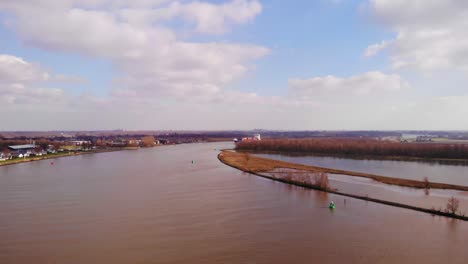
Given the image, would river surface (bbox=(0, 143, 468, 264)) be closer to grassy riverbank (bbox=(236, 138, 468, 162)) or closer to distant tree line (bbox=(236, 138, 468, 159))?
grassy riverbank (bbox=(236, 138, 468, 162))

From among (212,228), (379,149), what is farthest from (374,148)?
(212,228)

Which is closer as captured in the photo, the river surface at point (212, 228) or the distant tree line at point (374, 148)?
the river surface at point (212, 228)

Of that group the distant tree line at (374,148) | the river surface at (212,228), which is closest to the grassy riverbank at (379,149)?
the distant tree line at (374,148)

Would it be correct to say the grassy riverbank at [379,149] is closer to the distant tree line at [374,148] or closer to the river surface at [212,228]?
the distant tree line at [374,148]

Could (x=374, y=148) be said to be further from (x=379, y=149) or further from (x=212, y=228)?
(x=212, y=228)

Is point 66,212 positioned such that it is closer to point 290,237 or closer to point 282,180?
point 290,237
